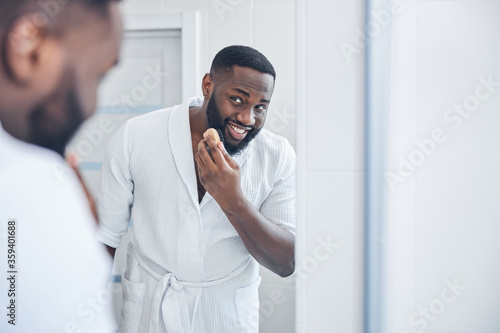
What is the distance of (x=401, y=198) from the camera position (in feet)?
1.71

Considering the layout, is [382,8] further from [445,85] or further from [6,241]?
[6,241]

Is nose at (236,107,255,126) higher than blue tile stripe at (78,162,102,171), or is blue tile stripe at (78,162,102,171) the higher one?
nose at (236,107,255,126)

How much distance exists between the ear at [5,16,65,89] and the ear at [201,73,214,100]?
0.26 metres

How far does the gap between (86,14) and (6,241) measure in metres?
0.40

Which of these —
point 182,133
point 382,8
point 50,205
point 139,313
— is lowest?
point 139,313

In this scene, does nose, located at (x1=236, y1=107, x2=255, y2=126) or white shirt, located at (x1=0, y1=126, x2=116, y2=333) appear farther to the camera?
white shirt, located at (x1=0, y1=126, x2=116, y2=333)

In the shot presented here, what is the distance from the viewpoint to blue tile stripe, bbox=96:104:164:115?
1.98 ft

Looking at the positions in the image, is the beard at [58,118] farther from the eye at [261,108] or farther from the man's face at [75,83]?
the eye at [261,108]

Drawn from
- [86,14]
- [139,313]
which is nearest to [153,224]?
[139,313]

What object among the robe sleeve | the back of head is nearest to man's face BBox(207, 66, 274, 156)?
the robe sleeve

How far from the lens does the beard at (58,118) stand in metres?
0.66

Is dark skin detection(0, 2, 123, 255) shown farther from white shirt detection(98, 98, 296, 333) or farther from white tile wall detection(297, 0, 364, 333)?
white tile wall detection(297, 0, 364, 333)

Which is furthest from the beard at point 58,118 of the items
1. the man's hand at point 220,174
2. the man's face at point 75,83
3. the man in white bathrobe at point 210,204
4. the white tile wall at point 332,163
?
the white tile wall at point 332,163

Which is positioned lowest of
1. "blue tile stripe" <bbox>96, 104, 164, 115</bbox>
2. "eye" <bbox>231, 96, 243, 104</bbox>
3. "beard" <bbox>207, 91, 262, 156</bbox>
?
"beard" <bbox>207, 91, 262, 156</bbox>
